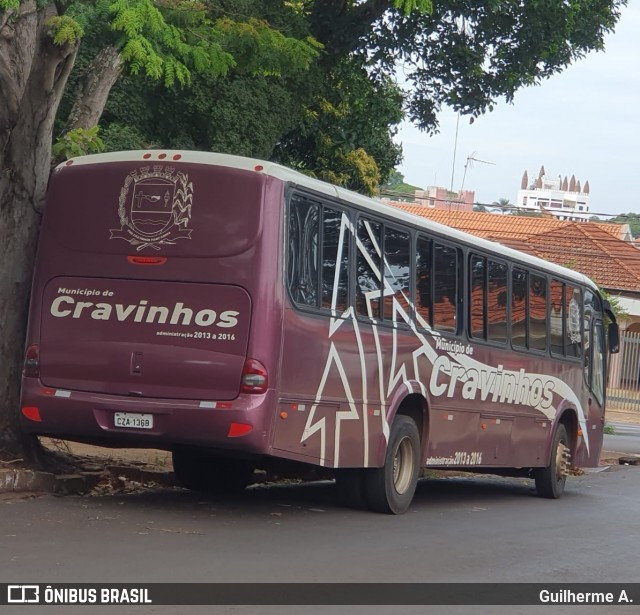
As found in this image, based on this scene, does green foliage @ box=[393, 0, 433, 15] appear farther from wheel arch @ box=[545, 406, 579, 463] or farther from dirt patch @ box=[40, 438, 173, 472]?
wheel arch @ box=[545, 406, 579, 463]

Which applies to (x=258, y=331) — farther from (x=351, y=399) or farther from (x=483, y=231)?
(x=483, y=231)

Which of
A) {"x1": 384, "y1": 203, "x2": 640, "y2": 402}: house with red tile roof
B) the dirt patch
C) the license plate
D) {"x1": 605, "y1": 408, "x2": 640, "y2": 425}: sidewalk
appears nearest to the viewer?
the license plate

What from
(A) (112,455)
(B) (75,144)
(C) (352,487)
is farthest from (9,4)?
(A) (112,455)

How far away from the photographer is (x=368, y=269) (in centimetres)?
1117

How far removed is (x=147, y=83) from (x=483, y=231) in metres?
40.3

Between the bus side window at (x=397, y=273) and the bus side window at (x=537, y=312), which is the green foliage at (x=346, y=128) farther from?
the bus side window at (x=397, y=273)

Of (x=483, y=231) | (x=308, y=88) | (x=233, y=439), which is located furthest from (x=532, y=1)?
(x=483, y=231)

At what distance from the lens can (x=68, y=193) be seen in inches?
412

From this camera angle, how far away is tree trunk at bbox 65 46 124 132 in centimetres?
1233

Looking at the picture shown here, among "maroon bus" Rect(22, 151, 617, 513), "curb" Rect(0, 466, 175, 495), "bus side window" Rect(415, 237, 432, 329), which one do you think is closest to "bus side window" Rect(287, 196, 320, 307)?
"maroon bus" Rect(22, 151, 617, 513)

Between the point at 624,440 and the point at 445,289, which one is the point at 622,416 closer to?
the point at 624,440

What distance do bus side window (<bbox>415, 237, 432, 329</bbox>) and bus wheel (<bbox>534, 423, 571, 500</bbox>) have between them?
4.53 metres

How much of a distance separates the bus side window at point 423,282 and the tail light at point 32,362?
386cm

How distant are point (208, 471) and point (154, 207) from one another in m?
3.44
